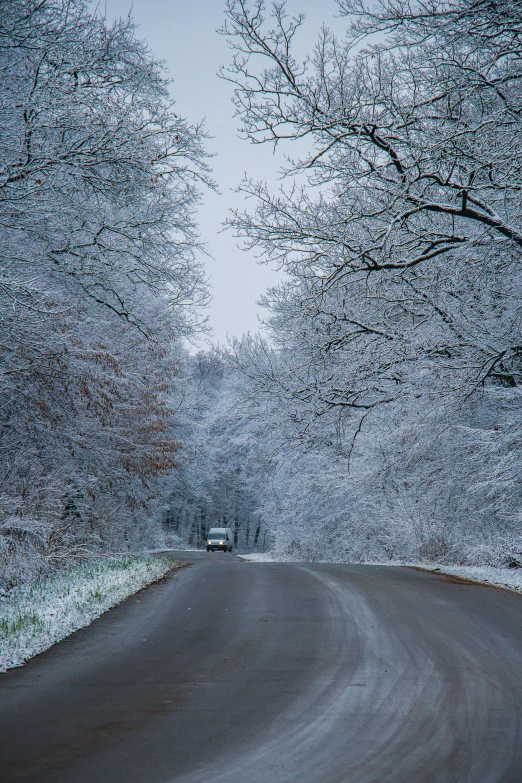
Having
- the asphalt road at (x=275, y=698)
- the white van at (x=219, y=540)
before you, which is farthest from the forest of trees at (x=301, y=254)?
the white van at (x=219, y=540)

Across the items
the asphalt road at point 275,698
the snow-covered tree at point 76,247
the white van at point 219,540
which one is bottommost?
the asphalt road at point 275,698

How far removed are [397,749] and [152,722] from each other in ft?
5.87

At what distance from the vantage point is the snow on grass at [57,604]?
26.5 ft

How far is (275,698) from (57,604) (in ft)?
17.4

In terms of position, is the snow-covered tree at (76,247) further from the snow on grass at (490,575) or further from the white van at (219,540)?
the white van at (219,540)

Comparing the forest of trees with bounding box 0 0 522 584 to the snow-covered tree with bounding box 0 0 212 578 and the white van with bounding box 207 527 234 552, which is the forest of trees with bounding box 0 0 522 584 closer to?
the snow-covered tree with bounding box 0 0 212 578

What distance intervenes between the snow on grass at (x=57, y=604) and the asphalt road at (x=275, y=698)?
0.25 metres

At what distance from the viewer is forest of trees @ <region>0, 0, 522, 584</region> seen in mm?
11398

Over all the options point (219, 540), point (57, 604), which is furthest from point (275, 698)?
point (219, 540)

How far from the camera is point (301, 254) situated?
13688 millimetres

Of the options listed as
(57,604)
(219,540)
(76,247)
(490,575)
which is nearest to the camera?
(57,604)

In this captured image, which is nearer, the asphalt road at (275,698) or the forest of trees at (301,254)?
the asphalt road at (275,698)

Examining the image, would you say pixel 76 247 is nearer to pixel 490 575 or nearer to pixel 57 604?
pixel 57 604

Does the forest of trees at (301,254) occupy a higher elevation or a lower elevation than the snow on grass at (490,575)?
higher
